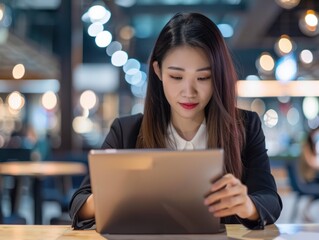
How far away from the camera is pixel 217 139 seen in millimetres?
2029

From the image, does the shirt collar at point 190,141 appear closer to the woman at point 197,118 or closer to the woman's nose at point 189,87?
the woman at point 197,118

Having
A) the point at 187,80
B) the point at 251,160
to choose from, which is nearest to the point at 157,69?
the point at 187,80

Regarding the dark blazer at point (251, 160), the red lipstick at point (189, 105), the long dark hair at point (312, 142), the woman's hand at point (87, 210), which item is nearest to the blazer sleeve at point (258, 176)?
the dark blazer at point (251, 160)

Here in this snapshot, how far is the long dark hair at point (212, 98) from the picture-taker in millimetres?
1964

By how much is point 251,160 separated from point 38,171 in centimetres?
492

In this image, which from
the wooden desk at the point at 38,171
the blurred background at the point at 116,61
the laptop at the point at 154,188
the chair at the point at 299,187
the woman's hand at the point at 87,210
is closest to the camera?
the laptop at the point at 154,188

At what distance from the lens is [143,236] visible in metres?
1.63

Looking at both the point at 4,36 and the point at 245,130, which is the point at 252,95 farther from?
the point at 245,130

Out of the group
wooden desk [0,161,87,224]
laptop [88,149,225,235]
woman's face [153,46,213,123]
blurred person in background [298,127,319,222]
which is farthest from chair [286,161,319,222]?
laptop [88,149,225,235]

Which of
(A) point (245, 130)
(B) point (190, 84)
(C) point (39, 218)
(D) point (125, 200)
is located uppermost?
(B) point (190, 84)

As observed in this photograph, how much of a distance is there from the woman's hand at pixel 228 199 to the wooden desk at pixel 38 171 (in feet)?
16.3

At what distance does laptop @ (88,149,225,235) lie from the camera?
1474mm

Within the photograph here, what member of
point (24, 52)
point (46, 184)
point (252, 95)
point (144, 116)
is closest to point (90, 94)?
point (24, 52)

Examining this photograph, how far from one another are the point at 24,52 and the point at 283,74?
6.73m
